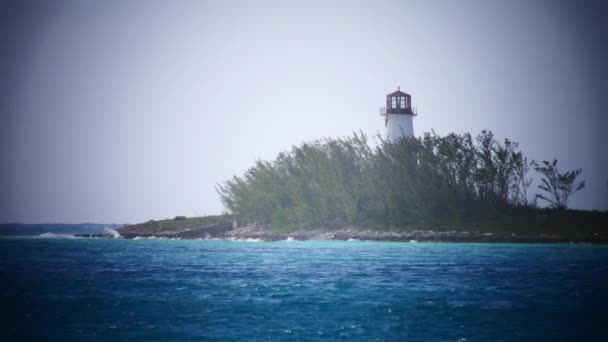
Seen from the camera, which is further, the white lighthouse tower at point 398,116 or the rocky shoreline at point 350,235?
the white lighthouse tower at point 398,116

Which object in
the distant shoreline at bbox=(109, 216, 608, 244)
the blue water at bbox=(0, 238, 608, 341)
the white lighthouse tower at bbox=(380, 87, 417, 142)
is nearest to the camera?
the blue water at bbox=(0, 238, 608, 341)

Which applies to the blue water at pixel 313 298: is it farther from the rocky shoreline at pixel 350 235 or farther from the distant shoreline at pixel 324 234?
the distant shoreline at pixel 324 234

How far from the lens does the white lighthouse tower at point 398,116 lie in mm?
80250

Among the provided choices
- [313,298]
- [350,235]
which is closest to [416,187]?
[350,235]

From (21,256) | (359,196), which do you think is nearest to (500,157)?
(359,196)

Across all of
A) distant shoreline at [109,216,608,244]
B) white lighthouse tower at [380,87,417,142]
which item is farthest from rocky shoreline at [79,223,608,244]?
white lighthouse tower at [380,87,417,142]

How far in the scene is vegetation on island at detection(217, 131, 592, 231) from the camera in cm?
7625

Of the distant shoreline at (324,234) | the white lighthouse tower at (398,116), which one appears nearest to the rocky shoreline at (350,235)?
the distant shoreline at (324,234)

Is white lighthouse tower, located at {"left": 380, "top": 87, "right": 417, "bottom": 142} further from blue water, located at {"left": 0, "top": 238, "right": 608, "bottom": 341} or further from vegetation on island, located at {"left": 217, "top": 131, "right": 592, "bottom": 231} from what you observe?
blue water, located at {"left": 0, "top": 238, "right": 608, "bottom": 341}

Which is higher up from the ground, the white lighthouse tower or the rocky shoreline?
the white lighthouse tower

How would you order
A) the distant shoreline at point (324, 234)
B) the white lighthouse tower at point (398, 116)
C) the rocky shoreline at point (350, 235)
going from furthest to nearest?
1. the white lighthouse tower at point (398, 116)
2. the distant shoreline at point (324, 234)
3. the rocky shoreline at point (350, 235)

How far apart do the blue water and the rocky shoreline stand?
A: 1450 centimetres

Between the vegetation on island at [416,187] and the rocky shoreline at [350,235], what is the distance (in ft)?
7.16

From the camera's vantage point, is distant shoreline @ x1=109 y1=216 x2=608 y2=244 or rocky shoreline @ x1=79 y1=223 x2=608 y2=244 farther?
distant shoreline @ x1=109 y1=216 x2=608 y2=244
